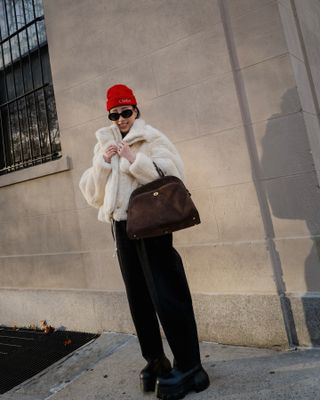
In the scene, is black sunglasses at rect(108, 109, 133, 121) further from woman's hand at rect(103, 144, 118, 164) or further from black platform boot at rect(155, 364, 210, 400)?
black platform boot at rect(155, 364, 210, 400)

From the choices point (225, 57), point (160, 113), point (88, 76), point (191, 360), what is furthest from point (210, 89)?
point (191, 360)

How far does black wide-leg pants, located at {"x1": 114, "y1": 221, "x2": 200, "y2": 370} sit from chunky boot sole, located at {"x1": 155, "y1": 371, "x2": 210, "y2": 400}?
85 millimetres

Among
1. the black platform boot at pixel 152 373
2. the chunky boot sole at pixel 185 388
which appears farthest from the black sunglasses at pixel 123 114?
the chunky boot sole at pixel 185 388

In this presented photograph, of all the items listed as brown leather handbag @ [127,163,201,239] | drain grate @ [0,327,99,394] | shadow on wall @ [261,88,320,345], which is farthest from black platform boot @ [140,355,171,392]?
drain grate @ [0,327,99,394]

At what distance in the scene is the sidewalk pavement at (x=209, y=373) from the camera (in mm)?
2262

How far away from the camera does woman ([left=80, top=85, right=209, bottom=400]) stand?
2330 millimetres

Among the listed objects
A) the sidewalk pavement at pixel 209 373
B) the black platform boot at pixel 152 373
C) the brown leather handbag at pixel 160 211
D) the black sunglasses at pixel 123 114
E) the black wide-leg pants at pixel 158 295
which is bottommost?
the sidewalk pavement at pixel 209 373

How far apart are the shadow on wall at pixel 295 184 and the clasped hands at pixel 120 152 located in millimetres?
1152

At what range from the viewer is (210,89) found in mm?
3104

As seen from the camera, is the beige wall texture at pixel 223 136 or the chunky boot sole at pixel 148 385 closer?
the chunky boot sole at pixel 148 385

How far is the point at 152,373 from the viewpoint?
8.10ft

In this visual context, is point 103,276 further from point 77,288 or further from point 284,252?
point 284,252

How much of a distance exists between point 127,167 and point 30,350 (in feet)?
7.97

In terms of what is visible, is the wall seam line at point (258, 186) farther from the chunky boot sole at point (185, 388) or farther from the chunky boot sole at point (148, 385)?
the chunky boot sole at point (148, 385)
